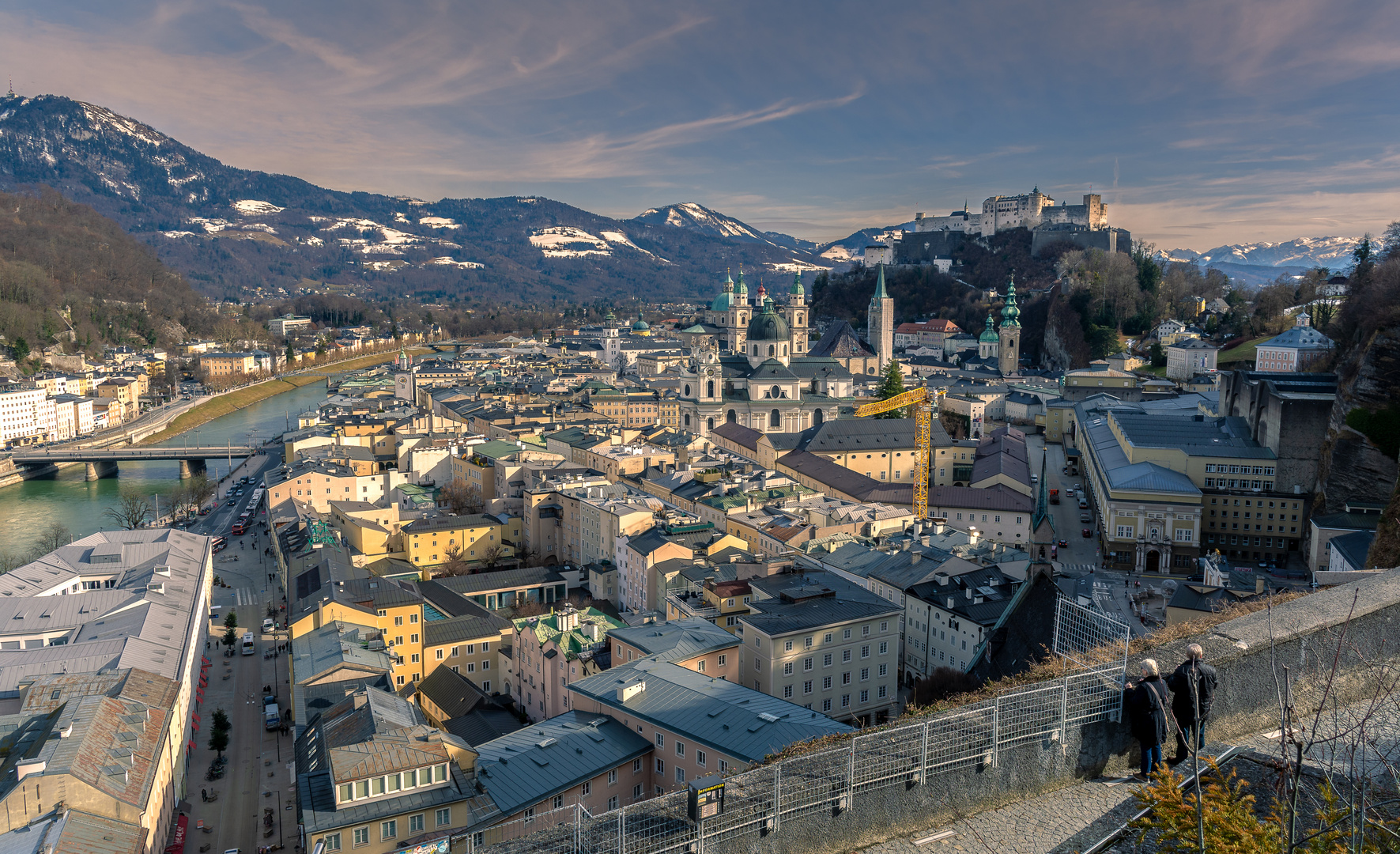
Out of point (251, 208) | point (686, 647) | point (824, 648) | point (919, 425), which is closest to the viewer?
point (686, 647)

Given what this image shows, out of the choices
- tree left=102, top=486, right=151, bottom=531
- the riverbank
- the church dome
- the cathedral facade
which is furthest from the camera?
the riverbank

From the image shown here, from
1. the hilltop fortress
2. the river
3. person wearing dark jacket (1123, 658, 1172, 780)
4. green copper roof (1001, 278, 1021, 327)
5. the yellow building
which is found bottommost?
the river

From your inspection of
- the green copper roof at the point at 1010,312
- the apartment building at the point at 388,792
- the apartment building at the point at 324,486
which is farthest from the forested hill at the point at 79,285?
the apartment building at the point at 388,792

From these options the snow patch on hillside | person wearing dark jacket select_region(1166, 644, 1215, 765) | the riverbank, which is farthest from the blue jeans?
the snow patch on hillside

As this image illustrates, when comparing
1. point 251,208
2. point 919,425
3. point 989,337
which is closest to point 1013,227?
point 989,337

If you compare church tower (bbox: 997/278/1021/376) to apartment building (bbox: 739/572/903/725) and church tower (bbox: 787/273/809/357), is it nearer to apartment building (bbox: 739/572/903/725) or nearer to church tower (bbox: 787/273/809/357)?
church tower (bbox: 787/273/809/357)

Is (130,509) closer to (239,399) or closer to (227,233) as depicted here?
(239,399)

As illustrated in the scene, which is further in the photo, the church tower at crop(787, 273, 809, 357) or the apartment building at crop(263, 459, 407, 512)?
the church tower at crop(787, 273, 809, 357)

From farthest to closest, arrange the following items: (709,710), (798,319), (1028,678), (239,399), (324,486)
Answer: (239,399) → (798,319) → (324,486) → (709,710) → (1028,678)
